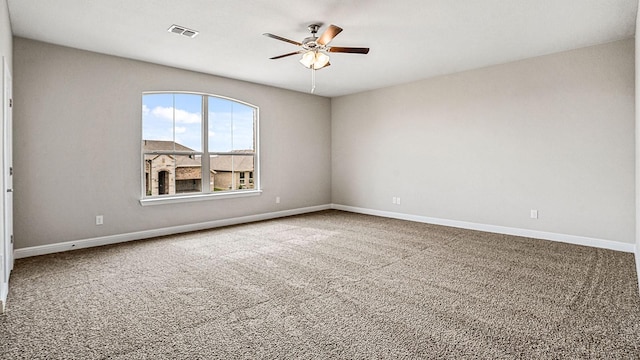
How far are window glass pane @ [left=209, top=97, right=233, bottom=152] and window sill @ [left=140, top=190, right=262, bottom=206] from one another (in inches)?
31.0

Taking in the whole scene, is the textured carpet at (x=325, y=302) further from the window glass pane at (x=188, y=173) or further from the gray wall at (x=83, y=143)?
the window glass pane at (x=188, y=173)

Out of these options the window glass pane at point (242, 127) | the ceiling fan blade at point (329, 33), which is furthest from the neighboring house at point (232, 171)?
the ceiling fan blade at point (329, 33)

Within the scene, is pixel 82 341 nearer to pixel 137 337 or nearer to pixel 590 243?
pixel 137 337

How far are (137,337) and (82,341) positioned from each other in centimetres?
31

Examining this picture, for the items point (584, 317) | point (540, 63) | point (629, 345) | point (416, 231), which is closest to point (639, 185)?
point (584, 317)

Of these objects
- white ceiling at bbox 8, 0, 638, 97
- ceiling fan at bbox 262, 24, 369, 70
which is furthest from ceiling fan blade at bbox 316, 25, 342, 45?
white ceiling at bbox 8, 0, 638, 97

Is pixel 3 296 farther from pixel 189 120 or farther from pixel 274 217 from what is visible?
pixel 274 217

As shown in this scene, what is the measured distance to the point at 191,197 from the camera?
17.5 ft

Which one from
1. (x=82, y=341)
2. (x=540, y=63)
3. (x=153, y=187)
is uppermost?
(x=540, y=63)

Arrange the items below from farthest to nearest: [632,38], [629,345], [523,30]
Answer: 1. [632,38]
2. [523,30]
3. [629,345]

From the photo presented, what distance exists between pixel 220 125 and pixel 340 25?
304cm

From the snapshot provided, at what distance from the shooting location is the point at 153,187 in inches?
199

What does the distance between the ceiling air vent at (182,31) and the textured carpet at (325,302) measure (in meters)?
2.54

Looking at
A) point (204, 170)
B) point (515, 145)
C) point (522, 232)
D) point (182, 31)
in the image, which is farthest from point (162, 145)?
point (522, 232)
